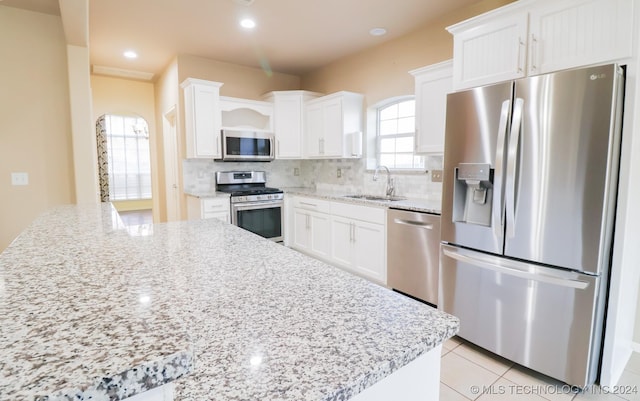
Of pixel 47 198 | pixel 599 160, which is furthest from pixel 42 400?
pixel 47 198

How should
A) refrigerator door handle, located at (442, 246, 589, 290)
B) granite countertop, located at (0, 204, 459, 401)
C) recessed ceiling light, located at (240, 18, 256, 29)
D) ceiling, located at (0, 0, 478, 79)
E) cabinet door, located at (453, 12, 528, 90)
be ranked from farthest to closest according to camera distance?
recessed ceiling light, located at (240, 18, 256, 29) < ceiling, located at (0, 0, 478, 79) < cabinet door, located at (453, 12, 528, 90) < refrigerator door handle, located at (442, 246, 589, 290) < granite countertop, located at (0, 204, 459, 401)

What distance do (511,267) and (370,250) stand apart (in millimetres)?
1522

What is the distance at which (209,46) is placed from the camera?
4.10 metres

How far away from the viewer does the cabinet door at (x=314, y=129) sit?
4.48 metres

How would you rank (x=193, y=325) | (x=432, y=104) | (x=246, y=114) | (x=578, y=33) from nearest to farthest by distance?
(x=193, y=325) → (x=578, y=33) → (x=432, y=104) → (x=246, y=114)

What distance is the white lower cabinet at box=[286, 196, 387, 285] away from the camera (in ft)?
10.9

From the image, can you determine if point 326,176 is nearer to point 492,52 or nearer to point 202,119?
point 202,119

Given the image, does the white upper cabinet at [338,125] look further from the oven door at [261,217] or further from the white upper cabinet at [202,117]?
the white upper cabinet at [202,117]

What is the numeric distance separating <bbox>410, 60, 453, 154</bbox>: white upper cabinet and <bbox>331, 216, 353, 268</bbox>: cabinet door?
1.13 meters

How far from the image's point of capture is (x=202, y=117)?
4.23 meters

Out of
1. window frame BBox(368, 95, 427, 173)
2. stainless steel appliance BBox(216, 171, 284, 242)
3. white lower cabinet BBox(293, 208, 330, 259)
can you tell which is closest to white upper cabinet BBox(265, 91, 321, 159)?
stainless steel appliance BBox(216, 171, 284, 242)

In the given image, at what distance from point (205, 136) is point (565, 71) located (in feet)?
12.3

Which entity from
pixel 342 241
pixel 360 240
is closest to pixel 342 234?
pixel 342 241

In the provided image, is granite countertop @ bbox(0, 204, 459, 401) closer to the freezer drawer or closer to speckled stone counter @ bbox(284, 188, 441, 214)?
the freezer drawer
